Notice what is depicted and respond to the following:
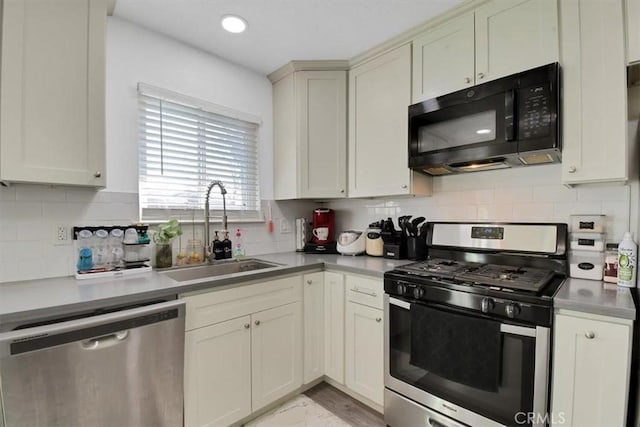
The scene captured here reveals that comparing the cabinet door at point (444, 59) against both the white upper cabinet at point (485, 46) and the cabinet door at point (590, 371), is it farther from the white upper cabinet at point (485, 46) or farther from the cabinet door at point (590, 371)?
the cabinet door at point (590, 371)

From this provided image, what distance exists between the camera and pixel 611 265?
4.63ft

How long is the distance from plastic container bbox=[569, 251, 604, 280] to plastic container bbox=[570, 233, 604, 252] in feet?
0.09

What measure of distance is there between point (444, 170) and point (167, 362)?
1979 mm

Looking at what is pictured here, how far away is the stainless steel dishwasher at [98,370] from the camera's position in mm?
1049

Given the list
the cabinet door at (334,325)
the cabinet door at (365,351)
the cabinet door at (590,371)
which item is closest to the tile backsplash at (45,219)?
the cabinet door at (334,325)

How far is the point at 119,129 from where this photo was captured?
72.2 inches

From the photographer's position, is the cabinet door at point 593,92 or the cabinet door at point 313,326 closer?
the cabinet door at point 593,92

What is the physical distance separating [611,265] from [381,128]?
1503 mm

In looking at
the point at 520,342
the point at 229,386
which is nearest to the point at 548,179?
the point at 520,342

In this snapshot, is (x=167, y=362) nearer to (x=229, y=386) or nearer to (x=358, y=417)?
(x=229, y=386)

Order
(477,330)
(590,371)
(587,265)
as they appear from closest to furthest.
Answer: (590,371)
(477,330)
(587,265)

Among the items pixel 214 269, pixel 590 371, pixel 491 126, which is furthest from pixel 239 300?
pixel 491 126

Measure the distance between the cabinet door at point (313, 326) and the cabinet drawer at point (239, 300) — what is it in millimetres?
84

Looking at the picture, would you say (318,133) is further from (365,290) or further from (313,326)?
(313,326)
